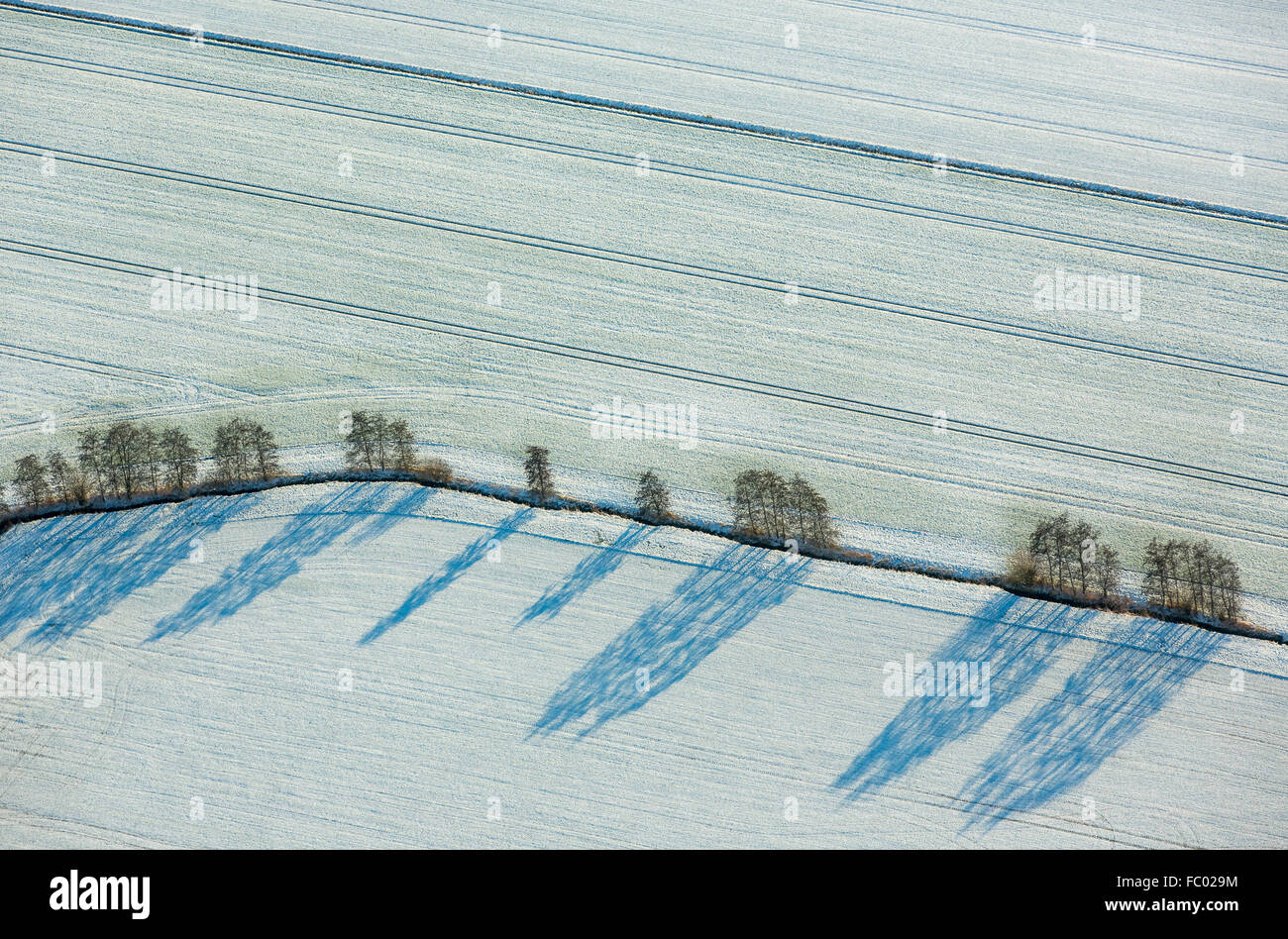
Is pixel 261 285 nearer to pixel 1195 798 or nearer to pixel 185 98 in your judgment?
pixel 185 98

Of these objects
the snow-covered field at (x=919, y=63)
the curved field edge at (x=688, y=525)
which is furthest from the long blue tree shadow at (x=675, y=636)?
the snow-covered field at (x=919, y=63)

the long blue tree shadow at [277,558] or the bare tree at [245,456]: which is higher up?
the bare tree at [245,456]

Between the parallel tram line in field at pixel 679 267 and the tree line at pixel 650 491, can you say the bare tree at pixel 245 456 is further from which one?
the parallel tram line in field at pixel 679 267

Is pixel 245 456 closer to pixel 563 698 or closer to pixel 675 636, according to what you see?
pixel 563 698

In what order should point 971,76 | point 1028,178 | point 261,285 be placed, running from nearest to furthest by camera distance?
1. point 261,285
2. point 1028,178
3. point 971,76

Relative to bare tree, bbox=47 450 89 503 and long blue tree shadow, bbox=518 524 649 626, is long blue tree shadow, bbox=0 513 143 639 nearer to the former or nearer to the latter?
bare tree, bbox=47 450 89 503

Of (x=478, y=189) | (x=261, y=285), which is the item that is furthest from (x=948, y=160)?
(x=261, y=285)

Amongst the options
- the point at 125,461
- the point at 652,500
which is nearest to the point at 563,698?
the point at 652,500
